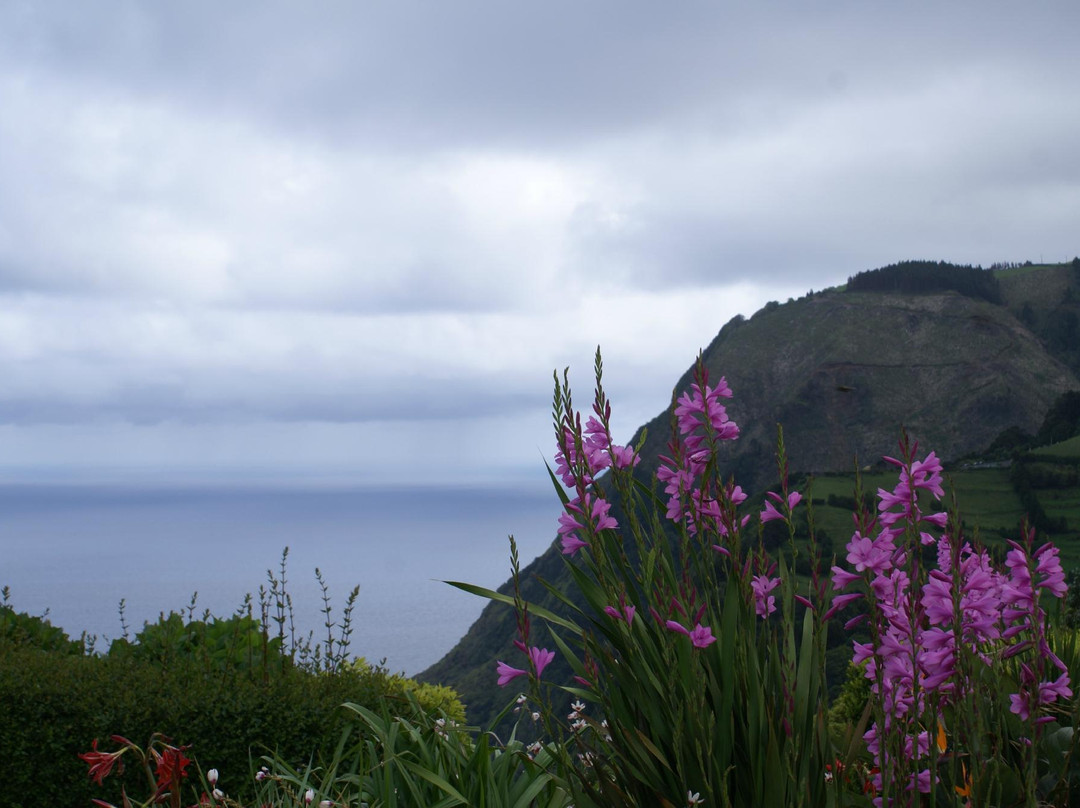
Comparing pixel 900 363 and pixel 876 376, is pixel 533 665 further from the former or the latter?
pixel 900 363

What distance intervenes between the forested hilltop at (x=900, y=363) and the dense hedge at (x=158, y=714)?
5012cm

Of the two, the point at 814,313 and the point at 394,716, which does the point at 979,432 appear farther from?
the point at 394,716

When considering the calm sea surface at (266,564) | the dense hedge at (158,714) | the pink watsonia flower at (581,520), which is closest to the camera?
the pink watsonia flower at (581,520)

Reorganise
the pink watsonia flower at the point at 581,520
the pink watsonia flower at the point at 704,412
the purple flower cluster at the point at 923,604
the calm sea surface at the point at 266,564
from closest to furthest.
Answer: the purple flower cluster at the point at 923,604 < the pink watsonia flower at the point at 581,520 < the pink watsonia flower at the point at 704,412 < the calm sea surface at the point at 266,564

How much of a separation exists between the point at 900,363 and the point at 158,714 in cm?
9043

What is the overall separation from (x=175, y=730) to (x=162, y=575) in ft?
344

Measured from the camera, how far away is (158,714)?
14.9 ft

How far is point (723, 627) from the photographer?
2396 millimetres

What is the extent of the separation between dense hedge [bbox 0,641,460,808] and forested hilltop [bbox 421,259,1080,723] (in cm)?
5012

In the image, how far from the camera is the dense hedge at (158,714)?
4430mm

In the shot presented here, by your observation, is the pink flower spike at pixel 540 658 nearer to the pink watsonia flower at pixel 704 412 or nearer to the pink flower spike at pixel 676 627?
the pink flower spike at pixel 676 627

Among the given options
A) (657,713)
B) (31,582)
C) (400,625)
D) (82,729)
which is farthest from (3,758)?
(31,582)

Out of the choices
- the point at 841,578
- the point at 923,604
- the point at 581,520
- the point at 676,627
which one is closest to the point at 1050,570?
the point at 923,604

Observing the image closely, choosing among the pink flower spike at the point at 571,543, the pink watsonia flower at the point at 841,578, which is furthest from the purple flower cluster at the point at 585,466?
the pink watsonia flower at the point at 841,578
